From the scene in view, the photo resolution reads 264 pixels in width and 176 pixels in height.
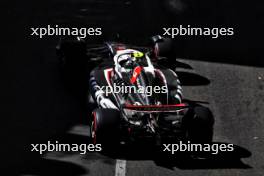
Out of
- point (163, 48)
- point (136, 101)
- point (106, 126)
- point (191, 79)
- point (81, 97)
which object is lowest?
point (106, 126)

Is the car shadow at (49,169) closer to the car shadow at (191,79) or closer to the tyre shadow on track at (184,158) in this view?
the tyre shadow on track at (184,158)

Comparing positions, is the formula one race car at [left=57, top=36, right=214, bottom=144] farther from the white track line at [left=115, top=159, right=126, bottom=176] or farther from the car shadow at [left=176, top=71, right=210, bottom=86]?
the car shadow at [left=176, top=71, right=210, bottom=86]

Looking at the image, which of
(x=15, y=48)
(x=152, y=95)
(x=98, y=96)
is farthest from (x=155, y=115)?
(x=15, y=48)

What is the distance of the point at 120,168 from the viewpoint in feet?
47.8

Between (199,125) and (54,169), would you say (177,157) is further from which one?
(54,169)

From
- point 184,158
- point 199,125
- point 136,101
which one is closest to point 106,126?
point 136,101

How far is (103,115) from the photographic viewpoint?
14734 millimetres

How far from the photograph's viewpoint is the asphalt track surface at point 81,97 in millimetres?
14727

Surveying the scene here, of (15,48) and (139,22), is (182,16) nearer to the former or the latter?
(139,22)

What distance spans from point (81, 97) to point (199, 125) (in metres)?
3.68

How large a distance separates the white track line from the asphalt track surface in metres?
0.02

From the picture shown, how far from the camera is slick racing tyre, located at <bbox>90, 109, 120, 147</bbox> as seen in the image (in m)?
14.7

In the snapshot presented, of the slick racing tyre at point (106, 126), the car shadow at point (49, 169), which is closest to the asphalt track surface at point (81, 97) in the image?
the car shadow at point (49, 169)

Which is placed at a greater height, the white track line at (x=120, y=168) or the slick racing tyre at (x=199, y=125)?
the slick racing tyre at (x=199, y=125)
